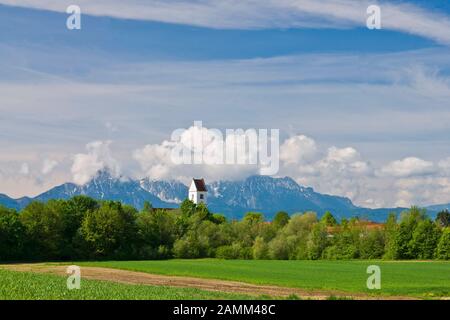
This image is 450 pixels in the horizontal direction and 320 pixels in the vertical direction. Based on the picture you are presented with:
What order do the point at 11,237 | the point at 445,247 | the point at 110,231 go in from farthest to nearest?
the point at 445,247 < the point at 110,231 < the point at 11,237

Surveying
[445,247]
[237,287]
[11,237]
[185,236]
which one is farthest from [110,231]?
[237,287]

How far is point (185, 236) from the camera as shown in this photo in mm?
134875

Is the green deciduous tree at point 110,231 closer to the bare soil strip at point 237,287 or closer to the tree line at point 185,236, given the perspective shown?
the tree line at point 185,236

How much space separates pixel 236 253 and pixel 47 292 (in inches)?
3987

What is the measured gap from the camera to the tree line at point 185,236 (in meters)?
115

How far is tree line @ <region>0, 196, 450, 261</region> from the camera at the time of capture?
4532 inches

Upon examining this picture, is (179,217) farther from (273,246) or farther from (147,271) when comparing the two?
(147,271)

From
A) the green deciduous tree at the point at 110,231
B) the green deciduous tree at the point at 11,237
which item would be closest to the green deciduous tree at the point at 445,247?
the green deciduous tree at the point at 110,231

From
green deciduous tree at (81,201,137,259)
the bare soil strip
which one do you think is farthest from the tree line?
the bare soil strip

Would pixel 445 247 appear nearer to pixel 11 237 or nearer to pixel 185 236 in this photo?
pixel 185 236

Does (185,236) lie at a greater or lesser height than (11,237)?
lesser

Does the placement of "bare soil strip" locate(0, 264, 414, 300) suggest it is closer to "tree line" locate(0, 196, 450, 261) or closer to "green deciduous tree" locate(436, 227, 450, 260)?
"tree line" locate(0, 196, 450, 261)

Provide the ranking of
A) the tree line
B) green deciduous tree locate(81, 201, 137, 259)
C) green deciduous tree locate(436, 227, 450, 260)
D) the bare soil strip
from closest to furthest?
the bare soil strip
the tree line
green deciduous tree locate(81, 201, 137, 259)
green deciduous tree locate(436, 227, 450, 260)
